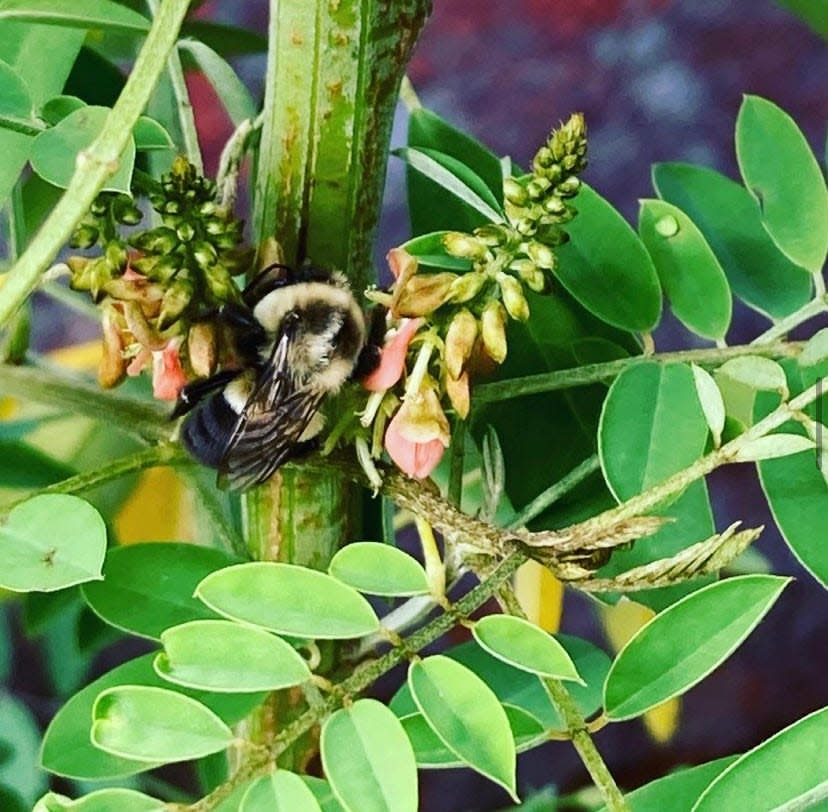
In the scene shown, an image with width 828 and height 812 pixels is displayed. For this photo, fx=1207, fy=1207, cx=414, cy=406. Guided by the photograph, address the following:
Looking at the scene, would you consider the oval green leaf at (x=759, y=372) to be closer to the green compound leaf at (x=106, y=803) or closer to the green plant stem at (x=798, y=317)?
the green plant stem at (x=798, y=317)

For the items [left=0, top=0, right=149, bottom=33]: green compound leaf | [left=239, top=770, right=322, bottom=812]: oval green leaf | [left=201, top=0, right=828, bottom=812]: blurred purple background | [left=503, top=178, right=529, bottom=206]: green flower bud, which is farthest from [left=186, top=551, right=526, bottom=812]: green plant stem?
[left=201, top=0, right=828, bottom=812]: blurred purple background

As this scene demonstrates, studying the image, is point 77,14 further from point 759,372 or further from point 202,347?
point 759,372

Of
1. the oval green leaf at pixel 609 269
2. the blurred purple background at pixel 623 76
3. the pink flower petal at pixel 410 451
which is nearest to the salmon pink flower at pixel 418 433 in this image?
the pink flower petal at pixel 410 451

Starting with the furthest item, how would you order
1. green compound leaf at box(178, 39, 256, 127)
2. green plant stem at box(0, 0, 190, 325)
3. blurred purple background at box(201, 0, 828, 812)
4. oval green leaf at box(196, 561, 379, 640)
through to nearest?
→ 1. blurred purple background at box(201, 0, 828, 812)
2. green compound leaf at box(178, 39, 256, 127)
3. oval green leaf at box(196, 561, 379, 640)
4. green plant stem at box(0, 0, 190, 325)

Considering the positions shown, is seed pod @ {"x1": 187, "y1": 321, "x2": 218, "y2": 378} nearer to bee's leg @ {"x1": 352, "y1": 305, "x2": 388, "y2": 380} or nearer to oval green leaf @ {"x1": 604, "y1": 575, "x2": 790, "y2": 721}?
bee's leg @ {"x1": 352, "y1": 305, "x2": 388, "y2": 380}

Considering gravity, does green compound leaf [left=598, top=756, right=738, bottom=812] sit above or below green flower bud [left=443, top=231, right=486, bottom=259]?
below

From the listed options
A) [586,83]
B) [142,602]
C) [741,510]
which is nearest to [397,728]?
[142,602]
